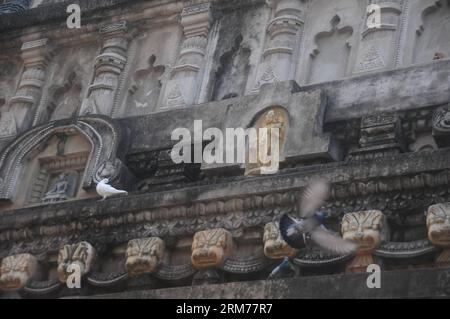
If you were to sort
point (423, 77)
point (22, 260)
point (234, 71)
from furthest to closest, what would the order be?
point (234, 71) < point (22, 260) < point (423, 77)

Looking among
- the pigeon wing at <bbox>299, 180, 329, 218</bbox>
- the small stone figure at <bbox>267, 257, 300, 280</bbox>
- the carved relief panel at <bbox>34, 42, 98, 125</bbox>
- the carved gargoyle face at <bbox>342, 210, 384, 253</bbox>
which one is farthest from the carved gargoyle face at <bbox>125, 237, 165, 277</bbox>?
the carved relief panel at <bbox>34, 42, 98, 125</bbox>

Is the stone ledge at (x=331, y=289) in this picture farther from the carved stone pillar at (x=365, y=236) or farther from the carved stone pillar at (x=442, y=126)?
the carved stone pillar at (x=442, y=126)

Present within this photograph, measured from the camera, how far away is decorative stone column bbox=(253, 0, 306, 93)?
11578 millimetres

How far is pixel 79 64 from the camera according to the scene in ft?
43.5

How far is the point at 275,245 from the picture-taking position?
32.2 feet

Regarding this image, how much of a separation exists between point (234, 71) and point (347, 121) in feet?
6.23

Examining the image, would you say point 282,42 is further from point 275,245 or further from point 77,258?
point 77,258

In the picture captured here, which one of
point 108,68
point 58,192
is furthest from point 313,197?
point 108,68

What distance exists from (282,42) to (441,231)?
3400mm

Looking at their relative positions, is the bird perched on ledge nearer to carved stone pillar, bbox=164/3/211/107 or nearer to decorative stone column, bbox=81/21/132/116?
carved stone pillar, bbox=164/3/211/107

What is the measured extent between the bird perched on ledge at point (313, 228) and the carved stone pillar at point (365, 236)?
7 cm

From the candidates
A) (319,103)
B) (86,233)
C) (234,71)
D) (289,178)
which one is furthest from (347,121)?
(86,233)

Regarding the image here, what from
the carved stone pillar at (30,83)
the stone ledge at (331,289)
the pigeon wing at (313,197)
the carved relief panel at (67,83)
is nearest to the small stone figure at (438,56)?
the pigeon wing at (313,197)

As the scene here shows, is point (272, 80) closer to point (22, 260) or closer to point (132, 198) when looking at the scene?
point (132, 198)
